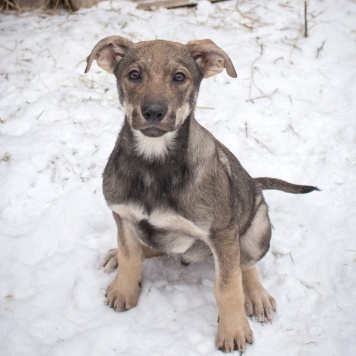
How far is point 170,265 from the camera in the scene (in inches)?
185

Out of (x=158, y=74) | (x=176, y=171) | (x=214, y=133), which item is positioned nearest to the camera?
(x=158, y=74)

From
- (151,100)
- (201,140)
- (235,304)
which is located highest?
(151,100)

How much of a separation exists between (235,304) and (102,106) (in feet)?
11.1

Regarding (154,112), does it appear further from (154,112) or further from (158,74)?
(158,74)

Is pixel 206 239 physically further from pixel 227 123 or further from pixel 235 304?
pixel 227 123

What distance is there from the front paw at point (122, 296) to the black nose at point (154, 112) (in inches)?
64.9

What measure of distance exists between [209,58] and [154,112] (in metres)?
0.88

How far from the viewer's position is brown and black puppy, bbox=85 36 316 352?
3506mm

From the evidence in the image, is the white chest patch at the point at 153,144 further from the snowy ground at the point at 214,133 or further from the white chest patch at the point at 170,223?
the snowy ground at the point at 214,133

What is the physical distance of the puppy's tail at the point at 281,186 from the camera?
4.50 m

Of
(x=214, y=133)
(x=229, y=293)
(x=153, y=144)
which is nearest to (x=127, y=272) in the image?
(x=229, y=293)

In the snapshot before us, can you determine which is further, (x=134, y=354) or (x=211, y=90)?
(x=211, y=90)

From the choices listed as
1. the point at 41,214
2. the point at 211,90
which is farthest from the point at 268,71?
the point at 41,214

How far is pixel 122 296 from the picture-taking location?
421 centimetres
